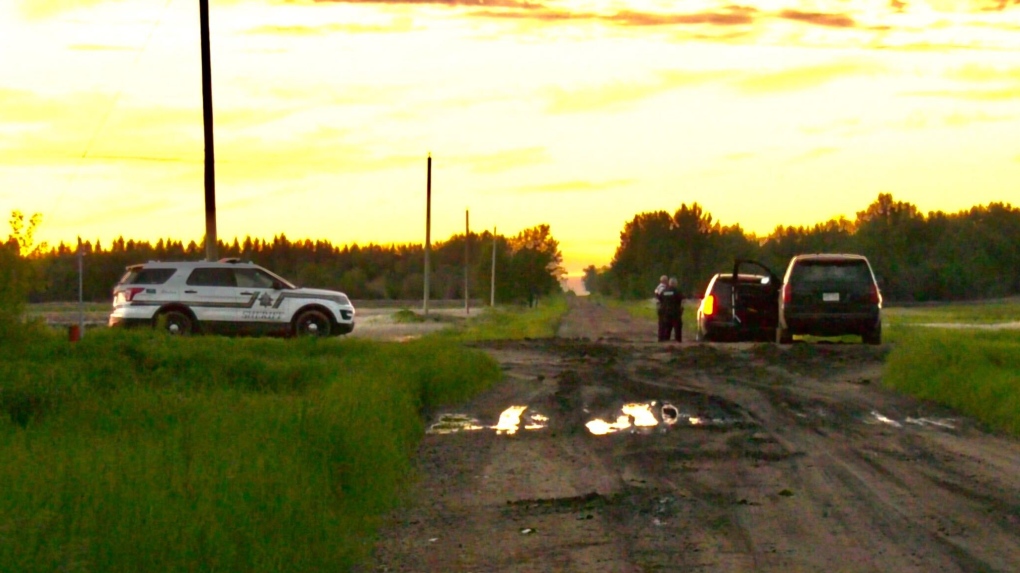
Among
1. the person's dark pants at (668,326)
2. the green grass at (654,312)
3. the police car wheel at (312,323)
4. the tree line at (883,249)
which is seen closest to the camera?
the police car wheel at (312,323)

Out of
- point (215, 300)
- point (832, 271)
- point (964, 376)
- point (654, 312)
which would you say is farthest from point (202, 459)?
point (654, 312)

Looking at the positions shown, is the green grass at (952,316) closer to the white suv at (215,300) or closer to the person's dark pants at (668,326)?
the person's dark pants at (668,326)

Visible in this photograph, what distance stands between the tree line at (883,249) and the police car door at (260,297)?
238 ft

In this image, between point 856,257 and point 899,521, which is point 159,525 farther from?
point 856,257

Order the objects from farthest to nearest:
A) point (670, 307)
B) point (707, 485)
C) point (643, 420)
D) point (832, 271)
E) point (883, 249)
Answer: point (883, 249)
point (670, 307)
point (832, 271)
point (643, 420)
point (707, 485)

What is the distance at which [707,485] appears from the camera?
9344 millimetres

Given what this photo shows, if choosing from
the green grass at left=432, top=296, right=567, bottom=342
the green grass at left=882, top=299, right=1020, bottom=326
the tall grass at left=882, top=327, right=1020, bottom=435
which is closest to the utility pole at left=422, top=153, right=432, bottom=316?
the green grass at left=432, top=296, right=567, bottom=342

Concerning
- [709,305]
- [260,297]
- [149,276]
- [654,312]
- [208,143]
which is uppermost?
[208,143]

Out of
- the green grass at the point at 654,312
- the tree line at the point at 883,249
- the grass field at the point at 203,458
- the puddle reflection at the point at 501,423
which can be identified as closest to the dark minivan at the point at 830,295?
the grass field at the point at 203,458

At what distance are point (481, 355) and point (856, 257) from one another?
8.66m

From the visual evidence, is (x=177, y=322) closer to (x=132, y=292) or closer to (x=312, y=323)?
(x=132, y=292)

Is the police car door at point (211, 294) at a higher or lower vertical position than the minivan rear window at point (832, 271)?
lower

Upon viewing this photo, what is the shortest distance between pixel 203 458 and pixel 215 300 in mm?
19765

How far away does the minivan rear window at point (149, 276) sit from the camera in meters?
27.3
